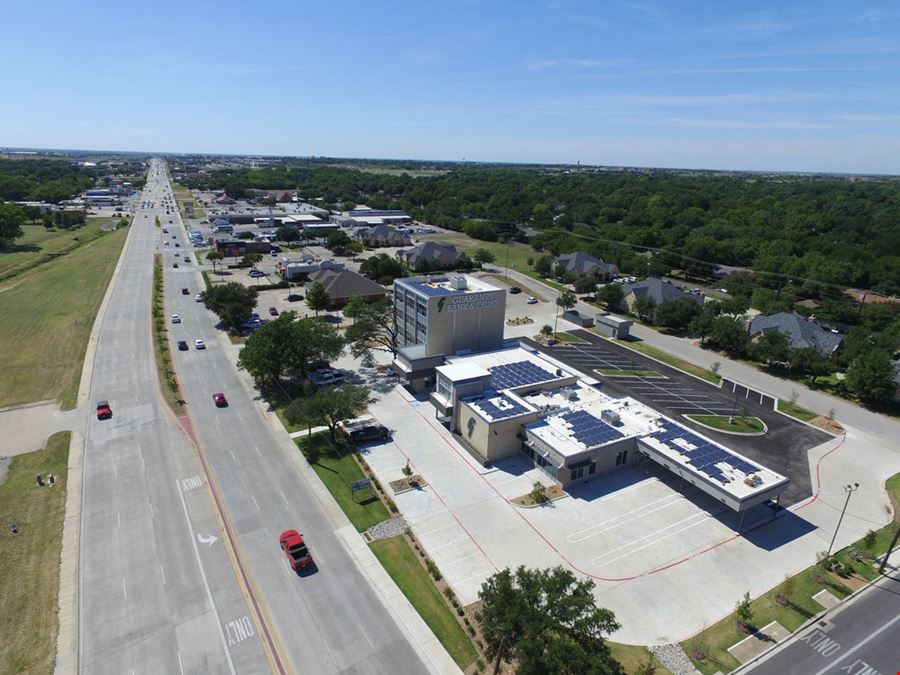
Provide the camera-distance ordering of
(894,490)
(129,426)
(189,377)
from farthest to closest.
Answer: (189,377), (129,426), (894,490)

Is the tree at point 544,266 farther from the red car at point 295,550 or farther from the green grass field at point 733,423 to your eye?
the red car at point 295,550

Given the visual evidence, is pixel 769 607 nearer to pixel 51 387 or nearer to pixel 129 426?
pixel 129 426

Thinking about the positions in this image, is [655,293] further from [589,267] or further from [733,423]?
[733,423]

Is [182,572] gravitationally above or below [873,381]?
below

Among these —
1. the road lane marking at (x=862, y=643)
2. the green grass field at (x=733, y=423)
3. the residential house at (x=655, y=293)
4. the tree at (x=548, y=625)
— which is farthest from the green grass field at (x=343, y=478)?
the residential house at (x=655, y=293)

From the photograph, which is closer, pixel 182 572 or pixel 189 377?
pixel 182 572

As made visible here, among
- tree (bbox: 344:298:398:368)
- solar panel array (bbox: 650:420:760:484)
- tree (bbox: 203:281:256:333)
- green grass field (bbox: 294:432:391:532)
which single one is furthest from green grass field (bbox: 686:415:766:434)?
tree (bbox: 203:281:256:333)

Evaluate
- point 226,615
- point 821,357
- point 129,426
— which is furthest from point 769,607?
point 129,426

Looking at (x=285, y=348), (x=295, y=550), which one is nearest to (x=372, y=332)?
(x=285, y=348)
